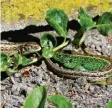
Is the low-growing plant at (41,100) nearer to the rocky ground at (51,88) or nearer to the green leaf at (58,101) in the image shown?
the green leaf at (58,101)

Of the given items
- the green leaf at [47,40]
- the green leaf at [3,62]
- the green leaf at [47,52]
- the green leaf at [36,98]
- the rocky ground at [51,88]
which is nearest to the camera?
the green leaf at [36,98]

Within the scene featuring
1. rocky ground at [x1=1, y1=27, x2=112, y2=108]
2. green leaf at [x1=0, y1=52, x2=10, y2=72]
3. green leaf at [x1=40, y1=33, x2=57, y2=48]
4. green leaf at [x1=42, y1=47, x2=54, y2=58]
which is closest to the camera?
rocky ground at [x1=1, y1=27, x2=112, y2=108]

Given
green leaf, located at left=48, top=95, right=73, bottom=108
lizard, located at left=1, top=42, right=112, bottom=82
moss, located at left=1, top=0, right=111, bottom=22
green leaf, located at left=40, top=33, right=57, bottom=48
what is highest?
moss, located at left=1, top=0, right=111, bottom=22

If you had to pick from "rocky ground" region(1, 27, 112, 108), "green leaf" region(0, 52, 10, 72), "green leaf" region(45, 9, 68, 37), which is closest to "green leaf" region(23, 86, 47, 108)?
"rocky ground" region(1, 27, 112, 108)

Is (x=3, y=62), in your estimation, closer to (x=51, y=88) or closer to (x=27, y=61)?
(x=27, y=61)

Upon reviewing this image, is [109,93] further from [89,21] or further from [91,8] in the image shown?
[91,8]

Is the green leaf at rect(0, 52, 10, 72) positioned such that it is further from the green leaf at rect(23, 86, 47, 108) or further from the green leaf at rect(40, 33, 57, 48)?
the green leaf at rect(23, 86, 47, 108)

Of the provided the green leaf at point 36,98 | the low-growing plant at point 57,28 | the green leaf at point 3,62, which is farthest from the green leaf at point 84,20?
the green leaf at point 36,98
